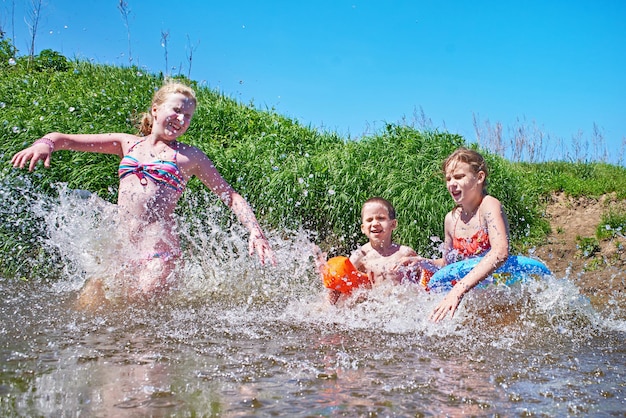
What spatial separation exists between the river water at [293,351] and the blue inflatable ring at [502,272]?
0.27 feet

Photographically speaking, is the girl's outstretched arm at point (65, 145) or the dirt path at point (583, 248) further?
the dirt path at point (583, 248)

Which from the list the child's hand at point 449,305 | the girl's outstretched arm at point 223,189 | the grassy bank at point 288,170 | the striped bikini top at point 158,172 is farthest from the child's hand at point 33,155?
the child's hand at point 449,305

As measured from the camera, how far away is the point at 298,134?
29.8 feet

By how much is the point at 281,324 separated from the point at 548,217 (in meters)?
5.80

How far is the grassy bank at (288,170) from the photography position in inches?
269

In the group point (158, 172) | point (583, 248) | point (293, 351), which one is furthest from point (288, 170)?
point (293, 351)

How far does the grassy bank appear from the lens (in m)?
6.83

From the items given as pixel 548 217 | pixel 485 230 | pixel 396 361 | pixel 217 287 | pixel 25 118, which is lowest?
pixel 396 361

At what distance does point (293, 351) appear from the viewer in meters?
2.95

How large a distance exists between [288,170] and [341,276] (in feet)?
9.69

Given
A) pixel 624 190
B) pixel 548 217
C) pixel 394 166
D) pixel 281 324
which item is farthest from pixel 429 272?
pixel 624 190

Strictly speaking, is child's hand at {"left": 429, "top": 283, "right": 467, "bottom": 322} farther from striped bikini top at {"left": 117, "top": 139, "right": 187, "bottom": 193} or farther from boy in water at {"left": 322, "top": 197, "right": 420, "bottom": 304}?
striped bikini top at {"left": 117, "top": 139, "right": 187, "bottom": 193}

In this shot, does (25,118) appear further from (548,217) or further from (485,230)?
(548,217)

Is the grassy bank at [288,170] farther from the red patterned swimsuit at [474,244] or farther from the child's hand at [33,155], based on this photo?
the child's hand at [33,155]
